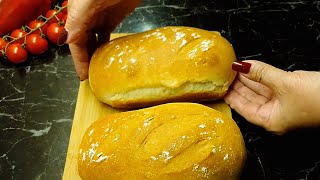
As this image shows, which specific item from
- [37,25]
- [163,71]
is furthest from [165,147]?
[37,25]

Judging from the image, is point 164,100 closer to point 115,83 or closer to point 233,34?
point 115,83

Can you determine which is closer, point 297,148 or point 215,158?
point 215,158

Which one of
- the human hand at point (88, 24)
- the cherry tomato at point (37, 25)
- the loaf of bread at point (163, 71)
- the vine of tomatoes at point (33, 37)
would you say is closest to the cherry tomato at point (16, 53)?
the vine of tomatoes at point (33, 37)

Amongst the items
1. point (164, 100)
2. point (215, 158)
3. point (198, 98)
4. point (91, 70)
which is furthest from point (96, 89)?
point (215, 158)

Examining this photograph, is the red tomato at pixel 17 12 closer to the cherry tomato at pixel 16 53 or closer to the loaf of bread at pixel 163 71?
the cherry tomato at pixel 16 53

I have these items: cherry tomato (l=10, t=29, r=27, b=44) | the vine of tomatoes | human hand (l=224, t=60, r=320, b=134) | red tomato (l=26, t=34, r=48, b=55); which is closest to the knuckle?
human hand (l=224, t=60, r=320, b=134)

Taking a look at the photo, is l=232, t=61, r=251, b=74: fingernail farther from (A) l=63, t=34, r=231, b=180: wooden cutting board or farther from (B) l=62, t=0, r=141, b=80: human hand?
(B) l=62, t=0, r=141, b=80: human hand

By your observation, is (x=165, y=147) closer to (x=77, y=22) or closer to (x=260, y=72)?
(x=260, y=72)
